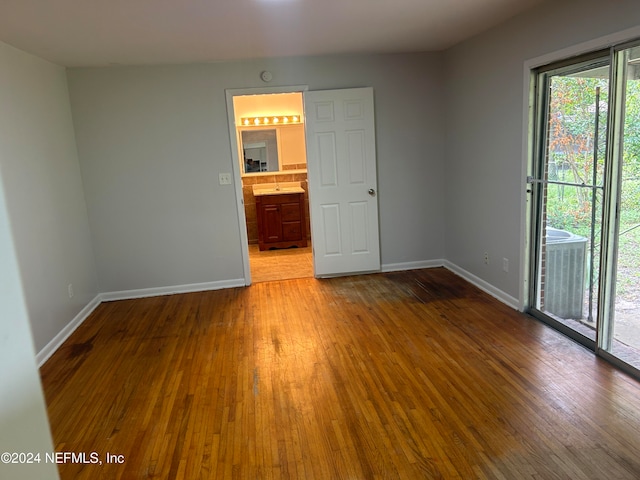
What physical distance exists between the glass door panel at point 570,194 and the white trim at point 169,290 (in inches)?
119

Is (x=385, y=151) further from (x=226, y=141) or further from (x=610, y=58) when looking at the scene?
(x=610, y=58)

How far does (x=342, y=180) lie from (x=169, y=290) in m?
2.20

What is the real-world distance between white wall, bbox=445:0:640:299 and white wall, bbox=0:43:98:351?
12.0 ft

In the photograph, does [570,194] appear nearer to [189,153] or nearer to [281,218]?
[189,153]

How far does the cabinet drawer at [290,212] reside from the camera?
6.50 metres

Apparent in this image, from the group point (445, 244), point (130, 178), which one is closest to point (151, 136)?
point (130, 178)

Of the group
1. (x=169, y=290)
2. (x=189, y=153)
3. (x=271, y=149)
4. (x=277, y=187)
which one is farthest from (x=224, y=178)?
(x=271, y=149)

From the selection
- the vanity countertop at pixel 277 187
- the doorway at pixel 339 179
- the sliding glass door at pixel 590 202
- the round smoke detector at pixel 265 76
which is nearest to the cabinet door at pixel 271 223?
the vanity countertop at pixel 277 187

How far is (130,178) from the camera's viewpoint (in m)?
4.54

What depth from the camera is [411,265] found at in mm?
5188

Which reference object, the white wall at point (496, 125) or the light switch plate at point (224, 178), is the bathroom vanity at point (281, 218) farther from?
the white wall at point (496, 125)

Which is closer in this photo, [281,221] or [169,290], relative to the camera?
[169,290]

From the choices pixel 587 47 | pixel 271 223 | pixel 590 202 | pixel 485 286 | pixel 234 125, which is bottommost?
pixel 485 286

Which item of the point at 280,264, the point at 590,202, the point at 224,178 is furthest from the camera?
the point at 280,264
